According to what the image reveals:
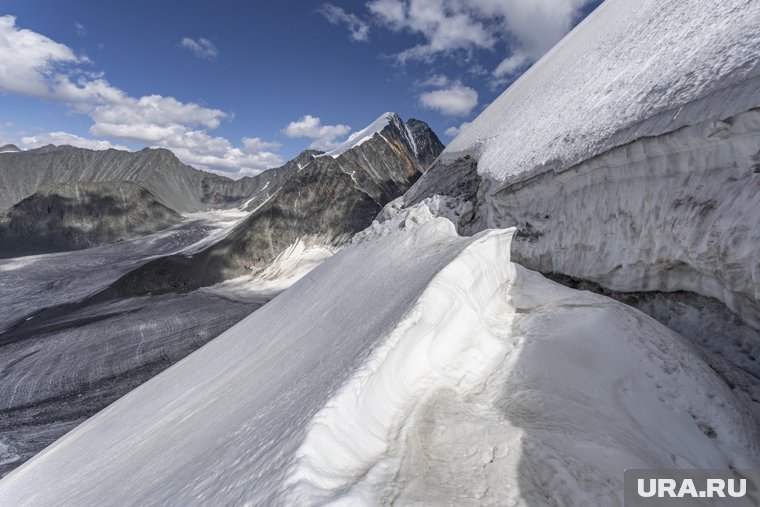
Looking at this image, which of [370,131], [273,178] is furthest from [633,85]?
[273,178]

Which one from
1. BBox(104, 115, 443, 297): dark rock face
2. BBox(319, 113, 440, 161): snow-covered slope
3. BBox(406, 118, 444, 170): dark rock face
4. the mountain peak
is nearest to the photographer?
BBox(104, 115, 443, 297): dark rock face

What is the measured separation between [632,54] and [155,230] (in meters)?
43.3

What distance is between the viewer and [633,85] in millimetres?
5879

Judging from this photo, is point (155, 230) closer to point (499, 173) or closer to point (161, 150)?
point (161, 150)

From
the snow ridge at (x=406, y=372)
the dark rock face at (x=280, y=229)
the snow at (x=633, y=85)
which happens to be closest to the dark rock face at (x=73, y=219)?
the dark rock face at (x=280, y=229)

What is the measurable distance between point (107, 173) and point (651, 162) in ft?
241

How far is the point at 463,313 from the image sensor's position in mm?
3686

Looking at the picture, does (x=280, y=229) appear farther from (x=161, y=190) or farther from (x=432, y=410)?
(x=161, y=190)

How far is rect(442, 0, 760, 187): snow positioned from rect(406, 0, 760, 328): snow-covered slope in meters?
0.02

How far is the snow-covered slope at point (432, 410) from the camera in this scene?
214cm

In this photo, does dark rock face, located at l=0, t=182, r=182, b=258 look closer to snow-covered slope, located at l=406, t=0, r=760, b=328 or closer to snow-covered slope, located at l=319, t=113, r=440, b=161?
snow-covered slope, located at l=319, t=113, r=440, b=161

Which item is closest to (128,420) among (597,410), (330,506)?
(330,506)

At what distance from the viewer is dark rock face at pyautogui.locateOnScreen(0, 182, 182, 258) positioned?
36.0m

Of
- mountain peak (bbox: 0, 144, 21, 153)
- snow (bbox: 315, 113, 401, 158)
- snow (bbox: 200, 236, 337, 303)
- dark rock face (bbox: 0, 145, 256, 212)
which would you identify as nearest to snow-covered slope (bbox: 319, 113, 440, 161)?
snow (bbox: 315, 113, 401, 158)
